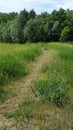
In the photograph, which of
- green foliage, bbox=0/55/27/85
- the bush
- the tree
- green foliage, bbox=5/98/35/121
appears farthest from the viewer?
the tree

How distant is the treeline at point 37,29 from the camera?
72375mm

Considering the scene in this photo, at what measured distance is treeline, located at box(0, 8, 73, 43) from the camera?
72.4 metres

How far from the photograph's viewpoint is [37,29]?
238ft

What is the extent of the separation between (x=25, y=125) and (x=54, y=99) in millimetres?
1987

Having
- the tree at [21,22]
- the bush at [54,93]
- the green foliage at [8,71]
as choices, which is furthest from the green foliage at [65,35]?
the bush at [54,93]

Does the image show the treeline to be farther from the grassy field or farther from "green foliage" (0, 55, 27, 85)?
the grassy field

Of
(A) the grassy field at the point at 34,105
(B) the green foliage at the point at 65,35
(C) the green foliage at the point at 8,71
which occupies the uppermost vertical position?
(A) the grassy field at the point at 34,105

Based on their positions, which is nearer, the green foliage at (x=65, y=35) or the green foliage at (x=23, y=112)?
the green foliage at (x=23, y=112)

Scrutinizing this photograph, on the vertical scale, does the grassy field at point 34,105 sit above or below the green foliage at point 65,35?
above

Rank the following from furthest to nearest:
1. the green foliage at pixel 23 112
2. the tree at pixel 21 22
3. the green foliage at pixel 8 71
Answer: the tree at pixel 21 22, the green foliage at pixel 8 71, the green foliage at pixel 23 112

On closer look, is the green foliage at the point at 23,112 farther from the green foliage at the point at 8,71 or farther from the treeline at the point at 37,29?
the treeline at the point at 37,29

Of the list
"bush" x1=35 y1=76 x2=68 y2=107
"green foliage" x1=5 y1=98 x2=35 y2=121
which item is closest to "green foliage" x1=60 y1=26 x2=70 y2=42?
"bush" x1=35 y1=76 x2=68 y2=107

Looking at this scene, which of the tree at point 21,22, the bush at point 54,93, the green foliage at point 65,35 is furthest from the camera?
the green foliage at point 65,35

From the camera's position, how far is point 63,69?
52.7 ft
